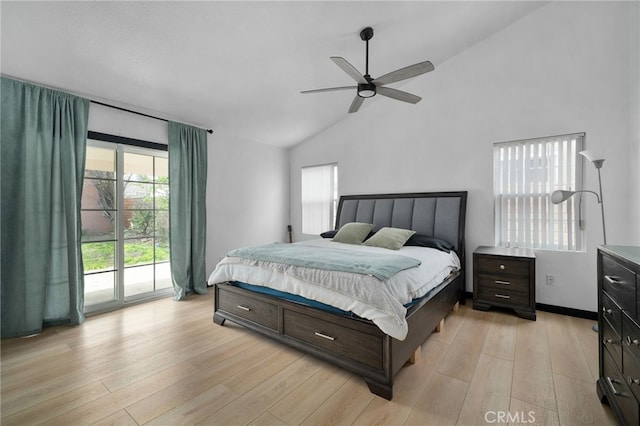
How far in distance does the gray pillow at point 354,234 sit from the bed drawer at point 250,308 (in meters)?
1.56

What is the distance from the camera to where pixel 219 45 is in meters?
2.62

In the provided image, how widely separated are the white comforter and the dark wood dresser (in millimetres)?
999

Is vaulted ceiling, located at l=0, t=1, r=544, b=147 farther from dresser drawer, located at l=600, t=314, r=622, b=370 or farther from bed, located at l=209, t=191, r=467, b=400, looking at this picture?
dresser drawer, located at l=600, t=314, r=622, b=370

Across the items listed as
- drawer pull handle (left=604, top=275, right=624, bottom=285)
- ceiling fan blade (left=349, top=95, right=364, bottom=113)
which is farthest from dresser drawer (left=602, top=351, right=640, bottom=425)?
ceiling fan blade (left=349, top=95, right=364, bottom=113)

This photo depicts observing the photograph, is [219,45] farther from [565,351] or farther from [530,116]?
[565,351]

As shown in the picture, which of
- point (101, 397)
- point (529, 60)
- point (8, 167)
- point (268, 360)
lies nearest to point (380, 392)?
point (268, 360)

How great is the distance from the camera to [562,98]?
300 cm

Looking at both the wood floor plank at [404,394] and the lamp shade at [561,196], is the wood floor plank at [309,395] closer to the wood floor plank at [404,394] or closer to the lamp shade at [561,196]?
the wood floor plank at [404,394]

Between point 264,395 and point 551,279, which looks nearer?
point 264,395

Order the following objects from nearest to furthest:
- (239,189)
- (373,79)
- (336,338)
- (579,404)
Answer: (579,404), (336,338), (373,79), (239,189)

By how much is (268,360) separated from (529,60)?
435 centimetres

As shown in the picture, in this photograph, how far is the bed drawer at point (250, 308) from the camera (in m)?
2.36

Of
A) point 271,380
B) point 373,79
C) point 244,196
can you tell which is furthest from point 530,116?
point 244,196

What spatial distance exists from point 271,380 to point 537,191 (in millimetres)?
3558
